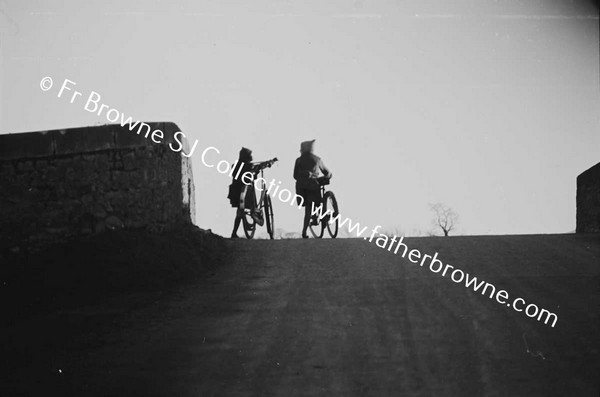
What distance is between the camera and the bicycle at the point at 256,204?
16.3 metres

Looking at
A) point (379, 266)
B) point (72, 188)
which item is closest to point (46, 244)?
point (72, 188)

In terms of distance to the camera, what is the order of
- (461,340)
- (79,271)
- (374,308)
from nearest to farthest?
(461,340), (374,308), (79,271)

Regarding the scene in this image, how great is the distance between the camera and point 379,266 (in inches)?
466

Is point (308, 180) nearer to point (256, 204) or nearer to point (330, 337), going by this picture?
point (256, 204)

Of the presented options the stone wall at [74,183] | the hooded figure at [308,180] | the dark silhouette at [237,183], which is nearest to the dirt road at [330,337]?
the stone wall at [74,183]

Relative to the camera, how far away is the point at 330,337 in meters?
8.32

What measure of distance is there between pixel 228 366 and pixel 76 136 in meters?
5.13

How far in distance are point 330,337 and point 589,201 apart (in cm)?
1151

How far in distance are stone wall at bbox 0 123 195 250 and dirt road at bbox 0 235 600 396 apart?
1.49 m

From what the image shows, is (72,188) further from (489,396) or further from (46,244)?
(489,396)

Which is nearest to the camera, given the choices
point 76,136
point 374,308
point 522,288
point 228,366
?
point 228,366

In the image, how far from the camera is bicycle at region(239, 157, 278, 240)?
1631 centimetres

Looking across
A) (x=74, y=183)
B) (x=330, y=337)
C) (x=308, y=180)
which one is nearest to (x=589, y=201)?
(x=308, y=180)

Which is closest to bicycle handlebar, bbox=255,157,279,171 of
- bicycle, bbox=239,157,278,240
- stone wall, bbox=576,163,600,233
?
A: bicycle, bbox=239,157,278,240
